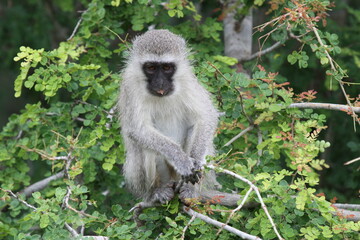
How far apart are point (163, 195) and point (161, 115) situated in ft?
2.90

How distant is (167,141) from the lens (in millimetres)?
5574

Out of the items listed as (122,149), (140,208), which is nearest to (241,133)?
(140,208)

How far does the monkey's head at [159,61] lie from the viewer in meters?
5.56

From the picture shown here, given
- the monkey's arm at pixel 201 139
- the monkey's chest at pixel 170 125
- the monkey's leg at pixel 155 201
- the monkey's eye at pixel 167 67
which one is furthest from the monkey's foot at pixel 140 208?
the monkey's eye at pixel 167 67

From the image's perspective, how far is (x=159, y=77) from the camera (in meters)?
5.57

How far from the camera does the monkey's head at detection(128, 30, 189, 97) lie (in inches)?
219

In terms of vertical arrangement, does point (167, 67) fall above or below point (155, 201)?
above

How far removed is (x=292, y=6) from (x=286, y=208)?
5.50 ft

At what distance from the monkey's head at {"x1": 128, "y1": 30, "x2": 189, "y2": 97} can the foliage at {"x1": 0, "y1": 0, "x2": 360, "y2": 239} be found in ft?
0.73

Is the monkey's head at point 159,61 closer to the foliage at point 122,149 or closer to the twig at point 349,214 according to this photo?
the foliage at point 122,149

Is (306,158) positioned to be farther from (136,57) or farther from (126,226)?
(136,57)

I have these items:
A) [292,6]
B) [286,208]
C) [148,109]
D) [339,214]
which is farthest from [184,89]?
[339,214]

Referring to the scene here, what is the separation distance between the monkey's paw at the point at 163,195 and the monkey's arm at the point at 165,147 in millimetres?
196

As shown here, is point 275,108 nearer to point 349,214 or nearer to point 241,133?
point 241,133
